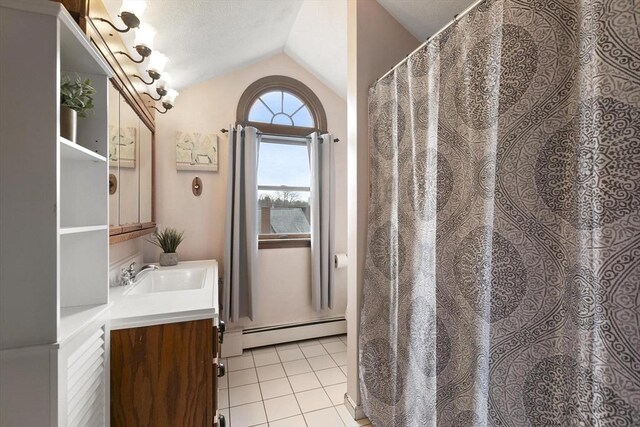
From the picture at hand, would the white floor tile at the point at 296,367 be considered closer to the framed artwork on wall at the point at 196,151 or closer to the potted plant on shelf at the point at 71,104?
the framed artwork on wall at the point at 196,151

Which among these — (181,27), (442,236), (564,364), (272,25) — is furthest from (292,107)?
(564,364)

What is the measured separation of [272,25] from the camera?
2.09 m

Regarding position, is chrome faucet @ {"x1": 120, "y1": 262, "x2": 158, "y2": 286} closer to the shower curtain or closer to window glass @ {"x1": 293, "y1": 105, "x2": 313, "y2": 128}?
the shower curtain

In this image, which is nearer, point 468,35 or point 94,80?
point 468,35

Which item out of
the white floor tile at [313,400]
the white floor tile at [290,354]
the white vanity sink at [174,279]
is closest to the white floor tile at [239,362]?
the white floor tile at [290,354]

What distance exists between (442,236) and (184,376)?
1.21m

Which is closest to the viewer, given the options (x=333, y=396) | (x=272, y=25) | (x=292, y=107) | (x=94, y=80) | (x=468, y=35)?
(x=468, y=35)

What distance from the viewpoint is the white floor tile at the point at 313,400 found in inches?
71.4

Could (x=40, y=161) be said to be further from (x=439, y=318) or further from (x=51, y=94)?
(x=439, y=318)

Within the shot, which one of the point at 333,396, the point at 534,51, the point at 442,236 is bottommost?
the point at 333,396

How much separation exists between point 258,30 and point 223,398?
2.68 meters

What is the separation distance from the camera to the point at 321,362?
7.77ft

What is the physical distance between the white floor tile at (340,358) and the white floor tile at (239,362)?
719 millimetres

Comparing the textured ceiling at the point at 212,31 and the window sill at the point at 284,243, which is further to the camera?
the window sill at the point at 284,243
